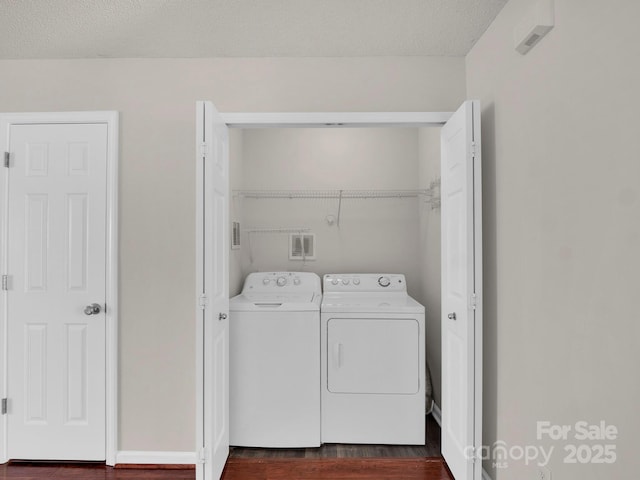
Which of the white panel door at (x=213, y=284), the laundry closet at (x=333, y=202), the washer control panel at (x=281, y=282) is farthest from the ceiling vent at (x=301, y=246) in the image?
the white panel door at (x=213, y=284)

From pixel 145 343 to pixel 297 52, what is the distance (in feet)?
6.29

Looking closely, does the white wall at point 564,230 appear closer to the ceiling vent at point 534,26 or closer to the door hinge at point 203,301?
the ceiling vent at point 534,26

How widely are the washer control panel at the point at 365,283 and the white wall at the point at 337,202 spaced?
9.8 inches

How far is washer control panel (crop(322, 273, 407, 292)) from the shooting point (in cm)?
341

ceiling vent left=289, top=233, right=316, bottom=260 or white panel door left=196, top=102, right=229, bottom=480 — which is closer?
white panel door left=196, top=102, right=229, bottom=480

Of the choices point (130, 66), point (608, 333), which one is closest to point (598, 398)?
point (608, 333)

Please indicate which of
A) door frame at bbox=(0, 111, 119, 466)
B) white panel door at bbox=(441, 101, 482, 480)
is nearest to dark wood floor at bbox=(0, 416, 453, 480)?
door frame at bbox=(0, 111, 119, 466)

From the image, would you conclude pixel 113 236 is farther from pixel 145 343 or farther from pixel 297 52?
pixel 297 52

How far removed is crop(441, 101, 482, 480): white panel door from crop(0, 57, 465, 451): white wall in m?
0.46

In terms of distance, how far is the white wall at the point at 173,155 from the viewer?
243cm

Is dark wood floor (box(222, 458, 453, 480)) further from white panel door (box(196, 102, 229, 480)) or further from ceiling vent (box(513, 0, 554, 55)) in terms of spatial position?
ceiling vent (box(513, 0, 554, 55))

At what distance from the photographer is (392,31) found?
7.12 ft

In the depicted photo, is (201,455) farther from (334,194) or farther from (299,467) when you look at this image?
(334,194)

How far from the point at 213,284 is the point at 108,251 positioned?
777 mm
